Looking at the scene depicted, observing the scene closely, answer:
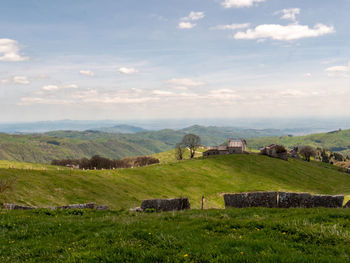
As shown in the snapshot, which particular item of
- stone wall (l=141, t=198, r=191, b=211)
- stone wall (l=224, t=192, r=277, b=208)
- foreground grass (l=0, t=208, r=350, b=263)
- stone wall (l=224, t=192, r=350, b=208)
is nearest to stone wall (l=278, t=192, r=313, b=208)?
stone wall (l=224, t=192, r=350, b=208)

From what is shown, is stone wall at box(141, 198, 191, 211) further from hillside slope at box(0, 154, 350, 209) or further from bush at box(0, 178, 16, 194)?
hillside slope at box(0, 154, 350, 209)

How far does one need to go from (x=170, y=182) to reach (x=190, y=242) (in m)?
58.4

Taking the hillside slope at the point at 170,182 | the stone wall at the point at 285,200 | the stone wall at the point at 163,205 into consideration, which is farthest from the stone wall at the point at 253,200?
the hillside slope at the point at 170,182

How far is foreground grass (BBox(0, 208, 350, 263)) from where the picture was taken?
7492mm

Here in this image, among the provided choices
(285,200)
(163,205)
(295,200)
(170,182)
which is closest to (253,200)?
(285,200)

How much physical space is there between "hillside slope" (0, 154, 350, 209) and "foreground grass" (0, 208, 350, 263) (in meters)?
26.1

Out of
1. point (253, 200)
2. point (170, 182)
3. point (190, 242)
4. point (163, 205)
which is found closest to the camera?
point (190, 242)

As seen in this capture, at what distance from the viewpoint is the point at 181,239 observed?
360 inches

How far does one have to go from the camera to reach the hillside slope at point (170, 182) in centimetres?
4019

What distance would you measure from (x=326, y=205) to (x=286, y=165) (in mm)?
96778

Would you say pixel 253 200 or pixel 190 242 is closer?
pixel 190 242

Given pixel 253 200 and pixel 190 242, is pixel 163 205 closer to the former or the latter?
pixel 253 200

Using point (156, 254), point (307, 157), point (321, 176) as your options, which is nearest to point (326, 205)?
point (156, 254)

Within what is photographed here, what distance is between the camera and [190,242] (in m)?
8.85
